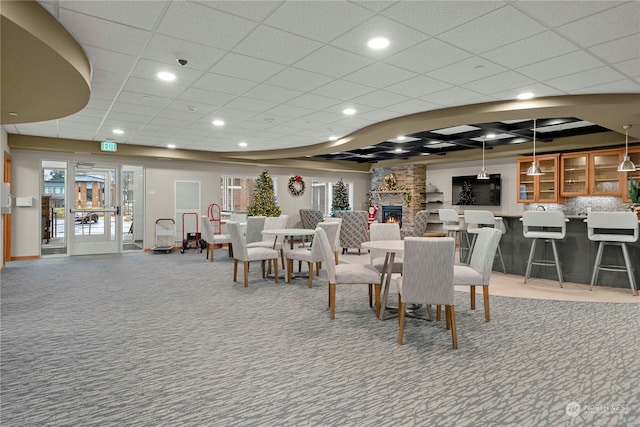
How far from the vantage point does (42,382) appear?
8.10 feet

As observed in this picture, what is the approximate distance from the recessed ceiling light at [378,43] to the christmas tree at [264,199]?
7.69m

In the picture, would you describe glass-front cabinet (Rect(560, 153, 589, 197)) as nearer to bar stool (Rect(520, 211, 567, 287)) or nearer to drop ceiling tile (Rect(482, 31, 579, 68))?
bar stool (Rect(520, 211, 567, 287))

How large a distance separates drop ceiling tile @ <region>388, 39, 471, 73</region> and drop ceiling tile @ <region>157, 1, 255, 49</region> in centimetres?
149

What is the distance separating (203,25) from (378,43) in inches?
59.3

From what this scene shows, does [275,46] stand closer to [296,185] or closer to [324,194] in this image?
[296,185]

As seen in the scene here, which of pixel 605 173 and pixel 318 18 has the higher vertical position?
pixel 318 18

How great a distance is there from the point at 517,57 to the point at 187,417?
405 centimetres

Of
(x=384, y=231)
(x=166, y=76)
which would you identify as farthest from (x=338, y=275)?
(x=166, y=76)

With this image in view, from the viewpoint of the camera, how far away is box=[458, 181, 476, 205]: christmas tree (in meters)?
10.3

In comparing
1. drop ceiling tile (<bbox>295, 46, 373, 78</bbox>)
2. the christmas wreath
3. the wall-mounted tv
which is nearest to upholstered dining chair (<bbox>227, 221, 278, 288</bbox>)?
drop ceiling tile (<bbox>295, 46, 373, 78</bbox>)

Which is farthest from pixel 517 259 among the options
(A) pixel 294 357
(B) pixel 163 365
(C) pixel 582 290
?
(B) pixel 163 365

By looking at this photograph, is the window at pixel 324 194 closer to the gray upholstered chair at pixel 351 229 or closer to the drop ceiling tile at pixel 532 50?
the gray upholstered chair at pixel 351 229

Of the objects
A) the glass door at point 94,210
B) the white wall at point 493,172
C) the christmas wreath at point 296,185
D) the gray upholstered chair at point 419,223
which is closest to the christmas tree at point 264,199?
the christmas wreath at point 296,185

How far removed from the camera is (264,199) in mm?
10805
